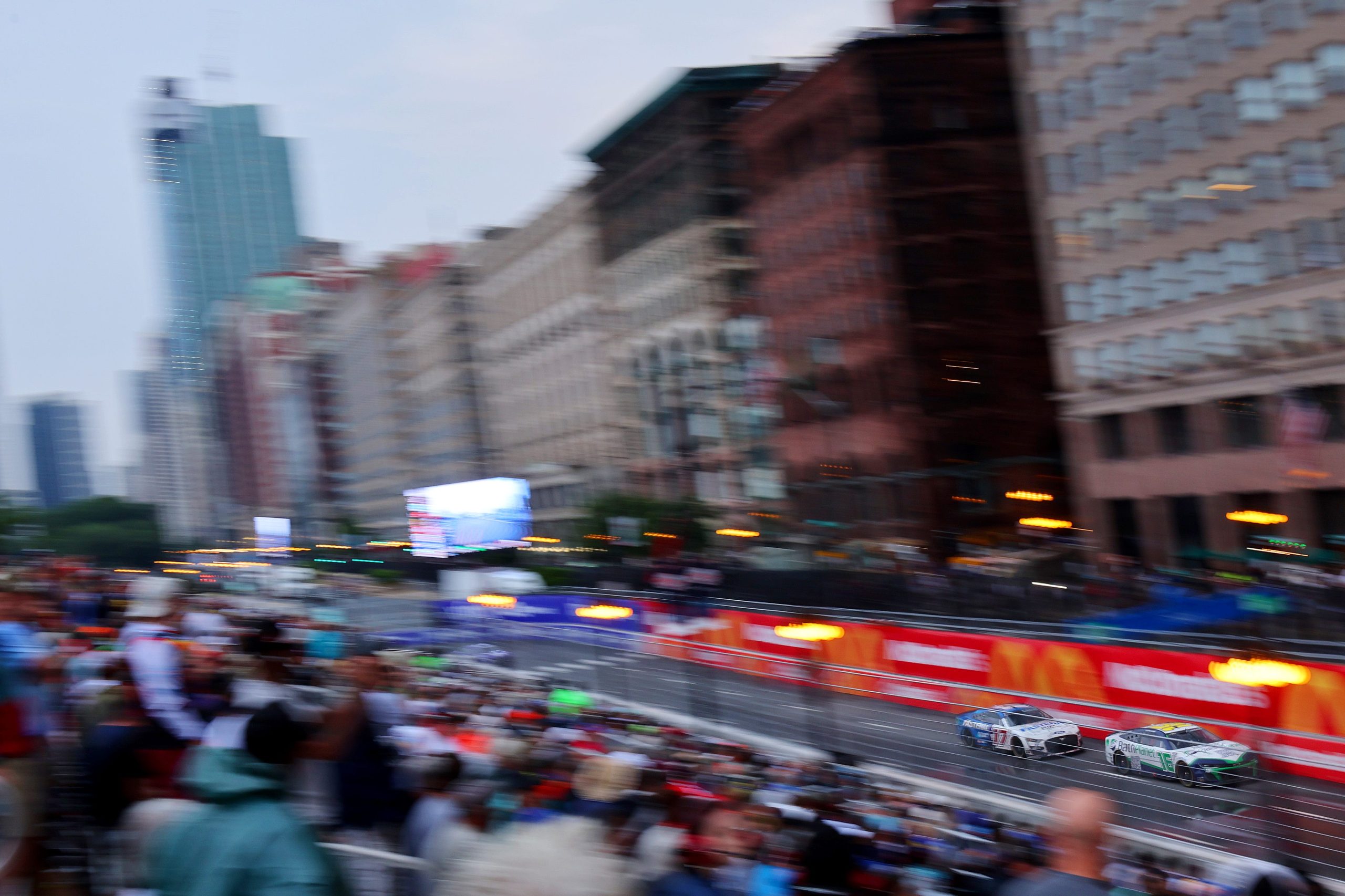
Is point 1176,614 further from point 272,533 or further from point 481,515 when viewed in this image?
point 272,533

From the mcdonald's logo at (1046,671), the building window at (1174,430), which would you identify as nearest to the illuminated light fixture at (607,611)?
the mcdonald's logo at (1046,671)

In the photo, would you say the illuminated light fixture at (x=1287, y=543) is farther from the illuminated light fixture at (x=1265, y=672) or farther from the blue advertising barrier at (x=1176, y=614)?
the illuminated light fixture at (x=1265, y=672)

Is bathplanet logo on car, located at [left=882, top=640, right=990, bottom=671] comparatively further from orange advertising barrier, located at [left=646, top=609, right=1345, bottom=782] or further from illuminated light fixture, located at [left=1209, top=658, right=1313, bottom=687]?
illuminated light fixture, located at [left=1209, top=658, right=1313, bottom=687]

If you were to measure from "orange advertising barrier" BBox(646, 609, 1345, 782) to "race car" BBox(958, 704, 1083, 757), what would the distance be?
1.51 metres

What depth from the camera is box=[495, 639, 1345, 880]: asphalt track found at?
19.5 meters

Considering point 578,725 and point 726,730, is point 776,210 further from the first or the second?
point 578,725

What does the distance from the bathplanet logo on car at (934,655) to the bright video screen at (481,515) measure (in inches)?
2560

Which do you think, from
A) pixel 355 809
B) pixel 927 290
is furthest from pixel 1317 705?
pixel 927 290

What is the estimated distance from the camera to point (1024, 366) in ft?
234

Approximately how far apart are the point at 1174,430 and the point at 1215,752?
32.4 m

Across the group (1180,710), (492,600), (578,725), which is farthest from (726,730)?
(492,600)

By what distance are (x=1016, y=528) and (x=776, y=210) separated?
2360 cm

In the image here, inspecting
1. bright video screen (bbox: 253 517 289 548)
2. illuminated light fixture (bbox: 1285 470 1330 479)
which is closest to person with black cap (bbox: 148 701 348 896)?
illuminated light fixture (bbox: 1285 470 1330 479)

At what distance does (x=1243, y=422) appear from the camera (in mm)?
50031
